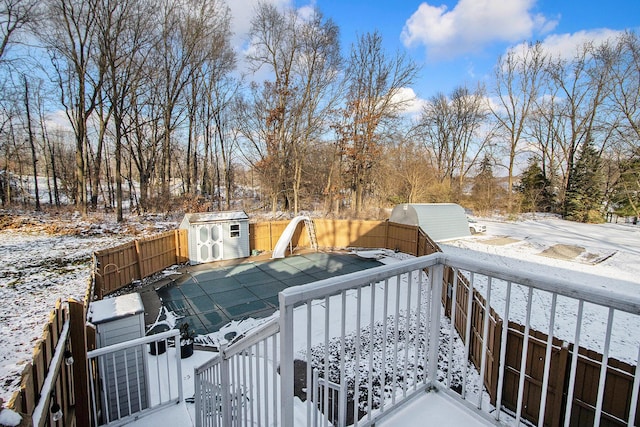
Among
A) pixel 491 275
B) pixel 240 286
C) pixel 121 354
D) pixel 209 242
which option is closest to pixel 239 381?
pixel 491 275

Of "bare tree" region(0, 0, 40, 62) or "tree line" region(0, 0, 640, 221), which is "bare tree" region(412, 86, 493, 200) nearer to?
"tree line" region(0, 0, 640, 221)

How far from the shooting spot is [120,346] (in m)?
2.88

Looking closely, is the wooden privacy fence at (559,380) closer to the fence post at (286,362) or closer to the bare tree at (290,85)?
the fence post at (286,362)

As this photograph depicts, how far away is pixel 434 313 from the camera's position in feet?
6.32

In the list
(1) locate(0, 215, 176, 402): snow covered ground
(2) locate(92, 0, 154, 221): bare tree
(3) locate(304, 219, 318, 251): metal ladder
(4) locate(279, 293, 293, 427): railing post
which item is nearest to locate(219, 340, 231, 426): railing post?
(4) locate(279, 293, 293, 427): railing post

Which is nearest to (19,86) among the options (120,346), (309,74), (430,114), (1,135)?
(1,135)

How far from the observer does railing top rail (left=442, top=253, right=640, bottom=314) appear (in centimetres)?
114

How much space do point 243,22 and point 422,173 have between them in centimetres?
1456

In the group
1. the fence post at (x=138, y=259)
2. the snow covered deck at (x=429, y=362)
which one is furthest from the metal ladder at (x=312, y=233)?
the fence post at (x=138, y=259)

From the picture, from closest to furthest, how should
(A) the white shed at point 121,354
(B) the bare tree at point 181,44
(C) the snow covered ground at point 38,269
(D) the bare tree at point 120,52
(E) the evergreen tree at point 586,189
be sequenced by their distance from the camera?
(A) the white shed at point 121,354, (C) the snow covered ground at point 38,269, (D) the bare tree at point 120,52, (B) the bare tree at point 181,44, (E) the evergreen tree at point 586,189

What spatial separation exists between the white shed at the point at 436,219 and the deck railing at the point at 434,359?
19.6 feet

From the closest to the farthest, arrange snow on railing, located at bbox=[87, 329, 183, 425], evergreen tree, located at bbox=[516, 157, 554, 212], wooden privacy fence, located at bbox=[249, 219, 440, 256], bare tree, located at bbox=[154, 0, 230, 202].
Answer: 1. snow on railing, located at bbox=[87, 329, 183, 425]
2. wooden privacy fence, located at bbox=[249, 219, 440, 256]
3. bare tree, located at bbox=[154, 0, 230, 202]
4. evergreen tree, located at bbox=[516, 157, 554, 212]

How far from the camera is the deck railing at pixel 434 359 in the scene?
132cm

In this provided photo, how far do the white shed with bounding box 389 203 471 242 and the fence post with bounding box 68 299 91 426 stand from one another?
1198 centimetres
